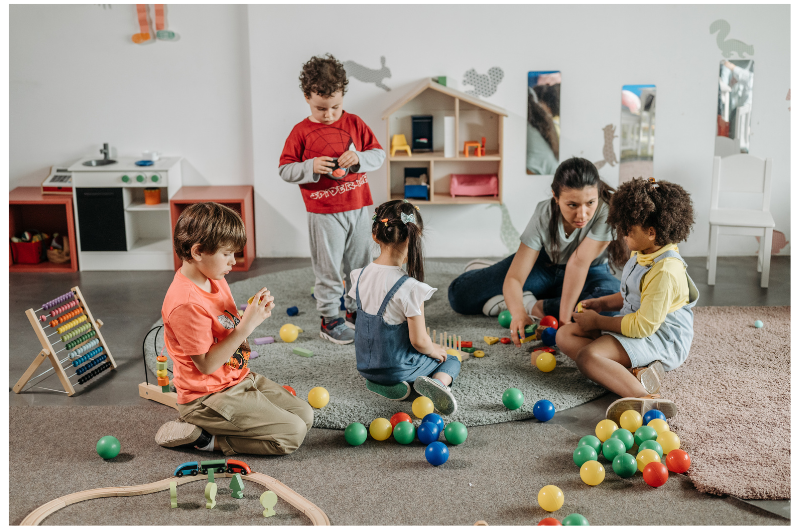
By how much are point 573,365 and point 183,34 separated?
3.55 m

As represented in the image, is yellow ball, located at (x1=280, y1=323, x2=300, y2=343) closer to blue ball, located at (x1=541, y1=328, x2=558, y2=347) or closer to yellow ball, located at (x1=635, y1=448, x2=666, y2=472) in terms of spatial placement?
blue ball, located at (x1=541, y1=328, x2=558, y2=347)

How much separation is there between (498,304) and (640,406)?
1.27m

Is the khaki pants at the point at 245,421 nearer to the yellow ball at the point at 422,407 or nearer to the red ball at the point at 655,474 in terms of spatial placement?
the yellow ball at the point at 422,407

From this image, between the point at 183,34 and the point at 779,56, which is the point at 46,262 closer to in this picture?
the point at 183,34

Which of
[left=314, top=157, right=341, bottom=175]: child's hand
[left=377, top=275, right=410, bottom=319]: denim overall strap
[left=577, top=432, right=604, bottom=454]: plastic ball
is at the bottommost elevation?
[left=577, top=432, right=604, bottom=454]: plastic ball

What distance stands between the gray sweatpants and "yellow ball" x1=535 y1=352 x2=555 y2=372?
994 millimetres

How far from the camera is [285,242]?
5.19 m

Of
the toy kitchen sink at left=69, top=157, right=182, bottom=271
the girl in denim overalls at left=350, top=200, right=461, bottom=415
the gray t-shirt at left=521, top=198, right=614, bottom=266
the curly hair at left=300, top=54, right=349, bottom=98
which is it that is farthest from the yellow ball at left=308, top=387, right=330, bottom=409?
the toy kitchen sink at left=69, top=157, right=182, bottom=271

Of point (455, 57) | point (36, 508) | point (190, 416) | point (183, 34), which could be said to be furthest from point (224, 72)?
point (36, 508)

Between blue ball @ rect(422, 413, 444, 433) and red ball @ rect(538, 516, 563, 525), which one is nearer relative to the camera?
red ball @ rect(538, 516, 563, 525)

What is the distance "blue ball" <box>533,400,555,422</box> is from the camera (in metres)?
2.58

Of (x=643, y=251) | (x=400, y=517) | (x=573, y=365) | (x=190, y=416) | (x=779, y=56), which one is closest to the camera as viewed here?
(x=400, y=517)

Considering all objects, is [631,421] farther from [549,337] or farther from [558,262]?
[558,262]

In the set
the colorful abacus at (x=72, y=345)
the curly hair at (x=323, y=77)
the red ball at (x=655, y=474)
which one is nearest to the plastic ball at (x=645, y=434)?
the red ball at (x=655, y=474)
